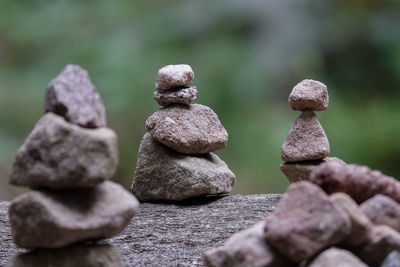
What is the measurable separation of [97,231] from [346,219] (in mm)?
1031

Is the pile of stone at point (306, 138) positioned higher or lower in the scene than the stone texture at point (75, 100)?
lower

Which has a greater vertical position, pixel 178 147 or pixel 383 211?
pixel 383 211

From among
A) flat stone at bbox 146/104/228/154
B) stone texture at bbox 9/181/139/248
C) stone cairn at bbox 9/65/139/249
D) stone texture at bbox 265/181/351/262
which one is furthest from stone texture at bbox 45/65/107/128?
flat stone at bbox 146/104/228/154

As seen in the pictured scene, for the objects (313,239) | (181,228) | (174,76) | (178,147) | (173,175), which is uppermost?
(174,76)

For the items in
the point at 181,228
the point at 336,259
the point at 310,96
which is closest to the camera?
the point at 336,259

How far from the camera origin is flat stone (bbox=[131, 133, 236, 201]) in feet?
17.1

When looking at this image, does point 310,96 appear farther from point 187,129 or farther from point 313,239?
point 313,239

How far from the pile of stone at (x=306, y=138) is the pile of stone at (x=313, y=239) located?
7.45 ft

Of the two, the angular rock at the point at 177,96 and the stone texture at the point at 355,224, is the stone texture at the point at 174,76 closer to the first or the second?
the angular rock at the point at 177,96

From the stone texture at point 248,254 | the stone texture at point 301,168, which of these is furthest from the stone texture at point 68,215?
the stone texture at point 301,168

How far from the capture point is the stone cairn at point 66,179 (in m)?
2.64

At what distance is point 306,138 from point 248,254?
262cm

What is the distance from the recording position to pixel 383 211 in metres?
2.92

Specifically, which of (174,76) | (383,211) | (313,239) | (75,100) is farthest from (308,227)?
(174,76)
